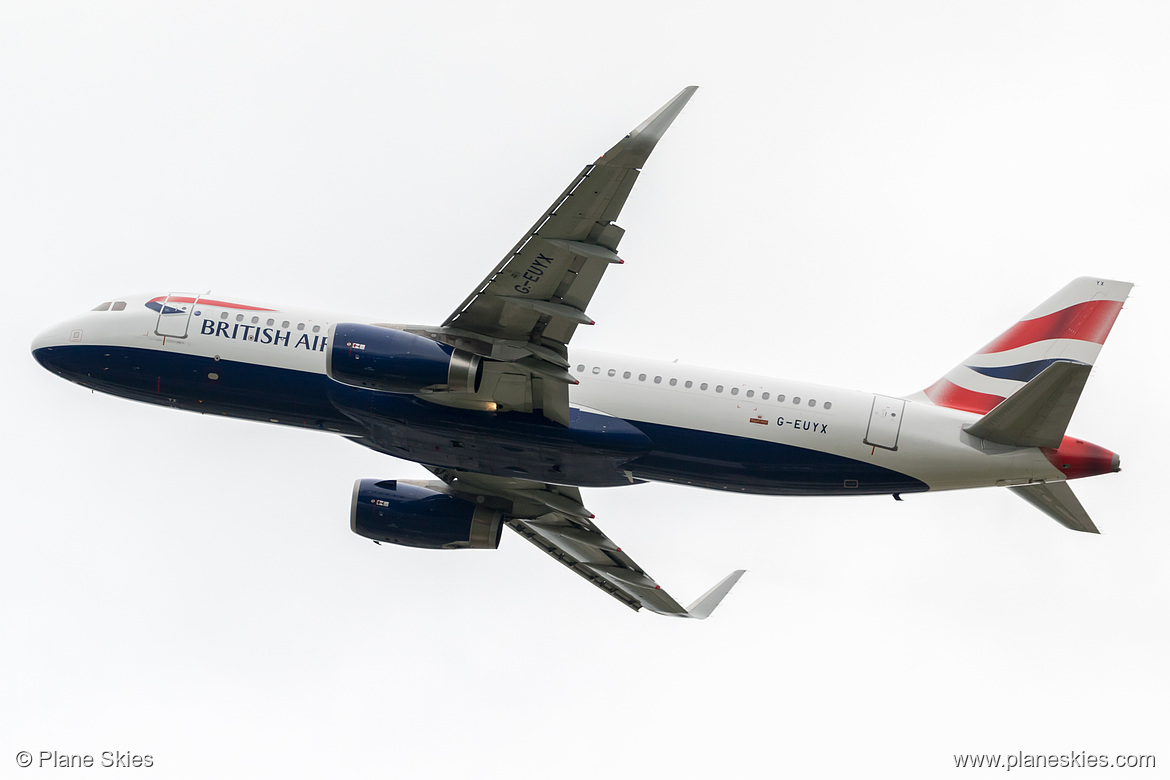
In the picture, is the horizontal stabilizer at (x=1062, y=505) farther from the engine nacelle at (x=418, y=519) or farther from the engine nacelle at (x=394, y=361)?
the engine nacelle at (x=418, y=519)

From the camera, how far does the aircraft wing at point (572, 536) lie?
120 feet

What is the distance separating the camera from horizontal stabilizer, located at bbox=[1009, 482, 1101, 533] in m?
30.1

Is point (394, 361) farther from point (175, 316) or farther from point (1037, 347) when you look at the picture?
point (1037, 347)

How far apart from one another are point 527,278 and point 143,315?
1252 cm

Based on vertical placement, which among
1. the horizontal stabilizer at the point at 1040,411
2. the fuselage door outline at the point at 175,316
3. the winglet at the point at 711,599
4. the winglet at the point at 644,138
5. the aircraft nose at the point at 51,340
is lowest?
the winglet at the point at 711,599

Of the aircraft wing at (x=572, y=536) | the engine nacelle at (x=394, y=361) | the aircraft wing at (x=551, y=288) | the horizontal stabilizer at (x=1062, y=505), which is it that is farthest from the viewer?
the aircraft wing at (x=572, y=536)

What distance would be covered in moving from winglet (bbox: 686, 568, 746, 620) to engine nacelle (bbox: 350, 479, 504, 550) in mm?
6529

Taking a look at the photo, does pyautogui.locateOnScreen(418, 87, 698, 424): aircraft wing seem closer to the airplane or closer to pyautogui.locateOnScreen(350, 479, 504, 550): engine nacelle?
the airplane

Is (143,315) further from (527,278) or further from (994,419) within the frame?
(994,419)

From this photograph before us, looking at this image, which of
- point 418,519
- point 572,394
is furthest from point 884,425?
point 418,519

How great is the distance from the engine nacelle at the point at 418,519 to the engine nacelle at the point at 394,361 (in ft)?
26.5

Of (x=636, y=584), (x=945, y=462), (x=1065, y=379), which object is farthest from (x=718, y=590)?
(x=1065, y=379)

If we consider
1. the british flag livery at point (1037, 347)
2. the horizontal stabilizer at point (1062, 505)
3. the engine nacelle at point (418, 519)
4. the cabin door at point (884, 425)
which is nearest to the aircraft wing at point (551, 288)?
the engine nacelle at point (418, 519)

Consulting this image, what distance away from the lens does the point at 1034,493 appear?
30.8 m
